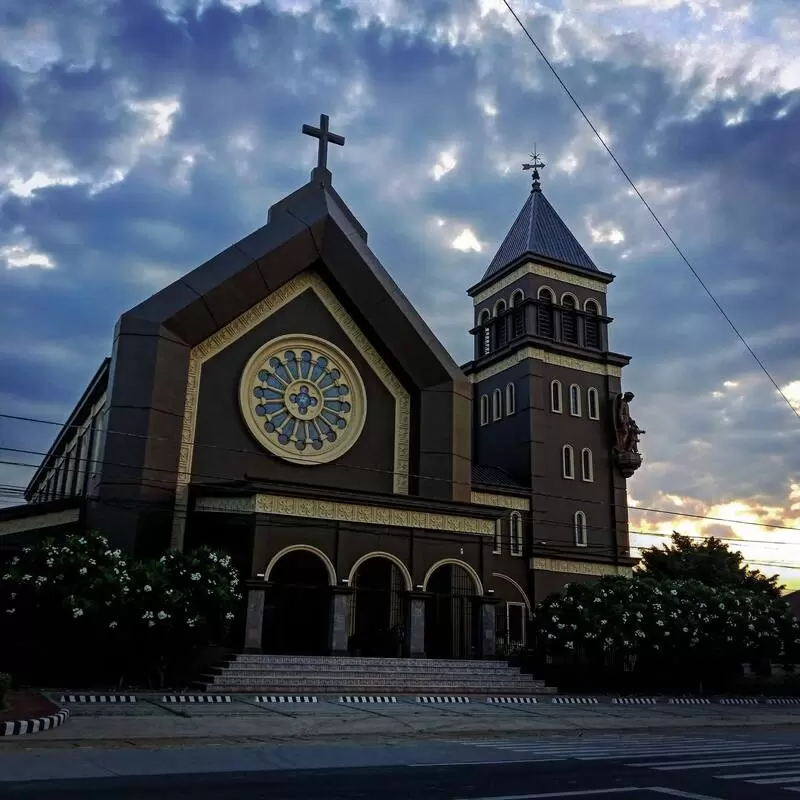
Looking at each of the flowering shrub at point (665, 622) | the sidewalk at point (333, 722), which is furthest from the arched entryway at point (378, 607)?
the sidewalk at point (333, 722)

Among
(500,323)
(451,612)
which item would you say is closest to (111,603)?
(451,612)

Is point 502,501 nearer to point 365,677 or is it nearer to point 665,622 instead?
point 665,622

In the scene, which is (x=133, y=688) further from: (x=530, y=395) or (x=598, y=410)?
(x=598, y=410)

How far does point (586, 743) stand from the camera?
14.9 m

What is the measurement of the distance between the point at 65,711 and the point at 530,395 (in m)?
26.5

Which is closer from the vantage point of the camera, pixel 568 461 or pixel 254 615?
pixel 254 615

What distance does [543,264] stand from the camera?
4069cm

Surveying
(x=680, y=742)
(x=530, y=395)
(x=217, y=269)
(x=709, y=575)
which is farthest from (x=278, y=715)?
(x=709, y=575)

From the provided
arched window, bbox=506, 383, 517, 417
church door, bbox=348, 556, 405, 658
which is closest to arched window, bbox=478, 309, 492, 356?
arched window, bbox=506, 383, 517, 417

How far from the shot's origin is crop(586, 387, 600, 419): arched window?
3950 cm

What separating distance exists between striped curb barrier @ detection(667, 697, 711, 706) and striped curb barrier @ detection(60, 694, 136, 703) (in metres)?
15.3

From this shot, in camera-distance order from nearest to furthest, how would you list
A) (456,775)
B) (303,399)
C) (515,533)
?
(456,775) < (303,399) < (515,533)

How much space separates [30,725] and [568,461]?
2856cm

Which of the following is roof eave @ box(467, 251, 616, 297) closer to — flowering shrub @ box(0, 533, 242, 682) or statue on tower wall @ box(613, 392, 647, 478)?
statue on tower wall @ box(613, 392, 647, 478)
